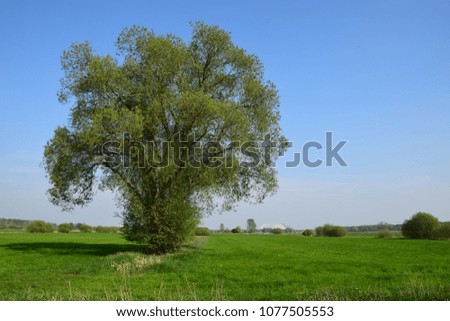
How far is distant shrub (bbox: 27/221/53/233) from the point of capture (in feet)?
324

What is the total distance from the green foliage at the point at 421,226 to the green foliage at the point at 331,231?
1965cm

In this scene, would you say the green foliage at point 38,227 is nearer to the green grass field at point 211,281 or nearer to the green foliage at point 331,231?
the green foliage at point 331,231

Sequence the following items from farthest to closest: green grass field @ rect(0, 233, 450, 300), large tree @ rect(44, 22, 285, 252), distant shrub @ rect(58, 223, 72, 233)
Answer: distant shrub @ rect(58, 223, 72, 233), large tree @ rect(44, 22, 285, 252), green grass field @ rect(0, 233, 450, 300)

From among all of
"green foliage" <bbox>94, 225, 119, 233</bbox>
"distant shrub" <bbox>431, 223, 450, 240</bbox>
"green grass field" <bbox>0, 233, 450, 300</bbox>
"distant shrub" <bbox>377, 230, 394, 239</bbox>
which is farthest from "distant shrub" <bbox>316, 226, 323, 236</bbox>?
"green grass field" <bbox>0, 233, 450, 300</bbox>

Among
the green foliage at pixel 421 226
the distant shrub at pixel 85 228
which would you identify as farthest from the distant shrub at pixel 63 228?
the green foliage at pixel 421 226

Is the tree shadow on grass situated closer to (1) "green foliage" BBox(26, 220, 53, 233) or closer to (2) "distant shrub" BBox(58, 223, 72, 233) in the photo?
(1) "green foliage" BBox(26, 220, 53, 233)

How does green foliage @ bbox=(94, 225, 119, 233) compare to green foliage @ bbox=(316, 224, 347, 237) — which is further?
green foliage @ bbox=(94, 225, 119, 233)

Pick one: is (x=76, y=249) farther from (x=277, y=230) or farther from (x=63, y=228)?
(x=277, y=230)

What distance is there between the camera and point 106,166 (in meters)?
34.9

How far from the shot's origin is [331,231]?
96.4m

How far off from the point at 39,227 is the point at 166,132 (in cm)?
7611

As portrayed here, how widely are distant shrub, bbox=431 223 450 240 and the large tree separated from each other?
45844 millimetres
